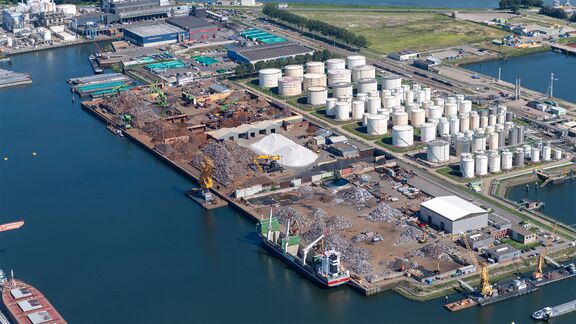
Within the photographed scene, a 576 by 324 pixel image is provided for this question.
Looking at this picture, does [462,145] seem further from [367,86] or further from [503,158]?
[367,86]

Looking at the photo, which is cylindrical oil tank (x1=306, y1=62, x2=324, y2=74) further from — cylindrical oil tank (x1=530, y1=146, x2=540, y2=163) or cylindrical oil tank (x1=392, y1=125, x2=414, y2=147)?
cylindrical oil tank (x1=530, y1=146, x2=540, y2=163)

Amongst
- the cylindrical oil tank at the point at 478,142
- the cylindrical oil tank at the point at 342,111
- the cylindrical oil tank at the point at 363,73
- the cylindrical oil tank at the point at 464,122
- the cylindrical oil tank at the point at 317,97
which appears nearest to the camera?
the cylindrical oil tank at the point at 478,142

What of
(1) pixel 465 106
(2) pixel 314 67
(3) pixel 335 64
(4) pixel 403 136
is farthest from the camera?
(3) pixel 335 64

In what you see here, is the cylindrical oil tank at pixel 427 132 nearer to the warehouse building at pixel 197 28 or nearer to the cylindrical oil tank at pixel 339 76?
the cylindrical oil tank at pixel 339 76

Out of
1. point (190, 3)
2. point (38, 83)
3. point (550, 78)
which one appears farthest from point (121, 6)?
point (550, 78)

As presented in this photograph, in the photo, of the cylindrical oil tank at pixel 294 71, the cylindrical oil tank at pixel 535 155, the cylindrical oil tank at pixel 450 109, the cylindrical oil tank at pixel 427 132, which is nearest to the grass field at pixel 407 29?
the cylindrical oil tank at pixel 294 71

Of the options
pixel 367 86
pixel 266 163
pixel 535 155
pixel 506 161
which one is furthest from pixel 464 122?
pixel 266 163
